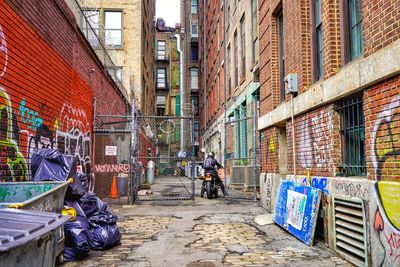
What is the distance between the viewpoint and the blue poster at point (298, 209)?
258 inches

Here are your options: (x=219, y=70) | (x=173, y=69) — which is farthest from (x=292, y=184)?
(x=173, y=69)

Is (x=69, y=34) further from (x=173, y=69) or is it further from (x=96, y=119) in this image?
(x=173, y=69)

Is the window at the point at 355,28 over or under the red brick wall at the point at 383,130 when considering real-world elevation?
over

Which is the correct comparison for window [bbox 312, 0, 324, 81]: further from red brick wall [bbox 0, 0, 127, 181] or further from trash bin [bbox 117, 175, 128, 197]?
trash bin [bbox 117, 175, 128, 197]

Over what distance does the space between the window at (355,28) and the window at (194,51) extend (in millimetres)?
37874

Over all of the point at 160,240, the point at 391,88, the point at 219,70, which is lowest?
the point at 160,240

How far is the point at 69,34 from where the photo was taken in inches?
365

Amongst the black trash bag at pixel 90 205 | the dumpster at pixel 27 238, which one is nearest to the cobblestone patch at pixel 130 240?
the black trash bag at pixel 90 205

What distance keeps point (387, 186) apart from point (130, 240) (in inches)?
171

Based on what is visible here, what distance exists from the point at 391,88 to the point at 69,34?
7094mm

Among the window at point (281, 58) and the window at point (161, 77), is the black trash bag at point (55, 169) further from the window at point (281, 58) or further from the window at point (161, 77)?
the window at point (161, 77)

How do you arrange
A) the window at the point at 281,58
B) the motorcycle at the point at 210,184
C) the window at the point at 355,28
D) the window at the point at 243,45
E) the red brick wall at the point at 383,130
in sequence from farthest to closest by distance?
the window at the point at 243,45, the motorcycle at the point at 210,184, the window at the point at 281,58, the window at the point at 355,28, the red brick wall at the point at 383,130

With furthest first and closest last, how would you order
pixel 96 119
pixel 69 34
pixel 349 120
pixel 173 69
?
pixel 173 69 → pixel 96 119 → pixel 69 34 → pixel 349 120

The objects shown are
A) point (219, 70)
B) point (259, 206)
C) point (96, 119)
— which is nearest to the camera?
point (259, 206)
